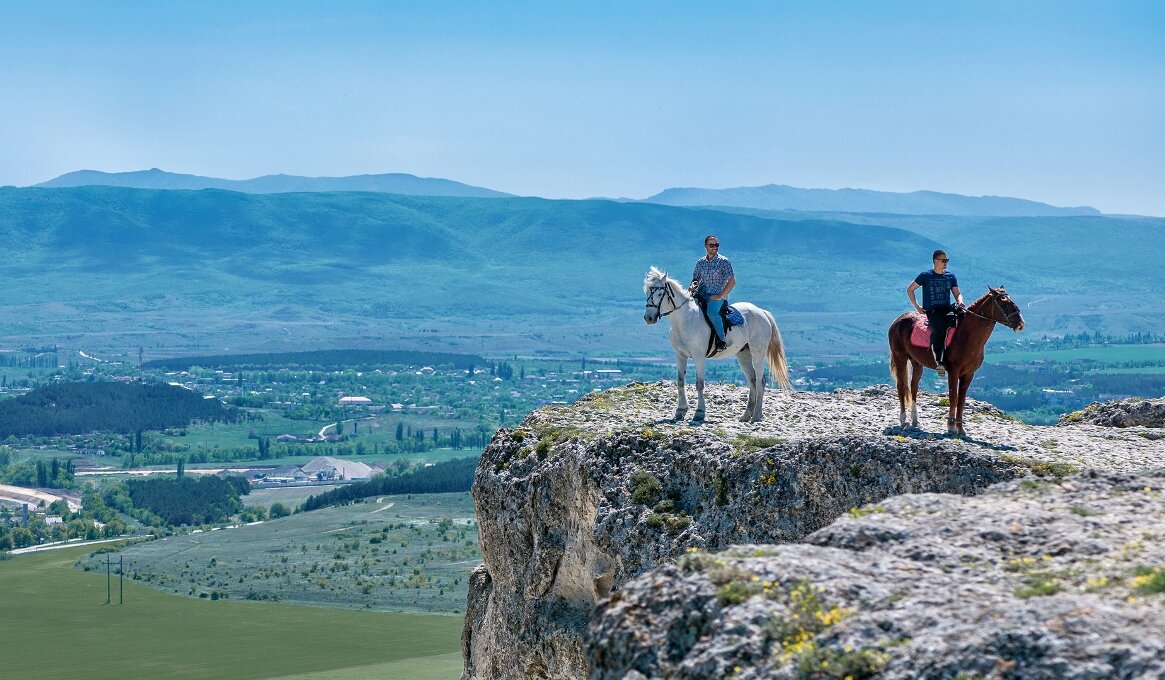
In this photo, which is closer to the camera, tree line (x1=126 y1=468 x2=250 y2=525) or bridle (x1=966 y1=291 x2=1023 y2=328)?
bridle (x1=966 y1=291 x2=1023 y2=328)

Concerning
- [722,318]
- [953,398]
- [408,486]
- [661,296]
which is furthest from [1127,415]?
[408,486]

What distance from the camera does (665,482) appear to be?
26.3m

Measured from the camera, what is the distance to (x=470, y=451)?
636 ft

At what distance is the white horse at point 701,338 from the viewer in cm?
2900

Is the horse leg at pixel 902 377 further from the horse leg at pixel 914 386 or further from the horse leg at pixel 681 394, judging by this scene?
the horse leg at pixel 681 394

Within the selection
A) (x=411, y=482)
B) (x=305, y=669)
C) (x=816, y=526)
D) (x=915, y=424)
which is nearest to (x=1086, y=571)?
(x=816, y=526)

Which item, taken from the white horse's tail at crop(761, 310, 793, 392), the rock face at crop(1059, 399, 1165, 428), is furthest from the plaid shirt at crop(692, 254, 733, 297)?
the rock face at crop(1059, 399, 1165, 428)

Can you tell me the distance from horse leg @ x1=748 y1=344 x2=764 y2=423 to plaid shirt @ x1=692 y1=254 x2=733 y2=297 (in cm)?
175

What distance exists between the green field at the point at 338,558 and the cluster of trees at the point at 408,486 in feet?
14.4

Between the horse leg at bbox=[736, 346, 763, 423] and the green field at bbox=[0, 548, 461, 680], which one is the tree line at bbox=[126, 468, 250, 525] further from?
the horse leg at bbox=[736, 346, 763, 423]

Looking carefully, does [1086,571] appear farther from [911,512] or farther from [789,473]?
[789,473]

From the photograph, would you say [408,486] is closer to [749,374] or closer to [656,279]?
[749,374]

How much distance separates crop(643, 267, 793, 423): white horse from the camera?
2900cm

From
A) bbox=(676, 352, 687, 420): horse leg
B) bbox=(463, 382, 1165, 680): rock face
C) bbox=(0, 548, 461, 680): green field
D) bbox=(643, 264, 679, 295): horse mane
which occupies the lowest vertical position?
bbox=(0, 548, 461, 680): green field
